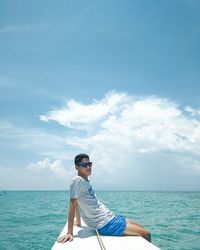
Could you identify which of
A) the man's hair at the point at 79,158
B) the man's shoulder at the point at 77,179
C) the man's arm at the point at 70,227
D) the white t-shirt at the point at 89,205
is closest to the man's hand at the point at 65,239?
the man's arm at the point at 70,227

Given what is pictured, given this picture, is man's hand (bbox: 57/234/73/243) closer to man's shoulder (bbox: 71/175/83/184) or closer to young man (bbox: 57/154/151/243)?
young man (bbox: 57/154/151/243)

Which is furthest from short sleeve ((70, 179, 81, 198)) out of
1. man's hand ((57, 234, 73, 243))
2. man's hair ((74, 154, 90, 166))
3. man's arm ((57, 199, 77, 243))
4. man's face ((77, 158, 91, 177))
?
man's hand ((57, 234, 73, 243))

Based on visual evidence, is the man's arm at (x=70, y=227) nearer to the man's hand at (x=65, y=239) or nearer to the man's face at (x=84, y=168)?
the man's hand at (x=65, y=239)

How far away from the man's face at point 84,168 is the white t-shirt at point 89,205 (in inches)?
5.2

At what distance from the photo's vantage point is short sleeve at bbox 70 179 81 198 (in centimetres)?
474

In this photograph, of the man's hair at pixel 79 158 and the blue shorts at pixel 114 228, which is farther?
the man's hair at pixel 79 158

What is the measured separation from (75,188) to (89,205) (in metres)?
0.49

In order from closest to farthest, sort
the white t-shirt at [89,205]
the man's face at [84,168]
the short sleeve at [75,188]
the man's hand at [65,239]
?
1. the man's hand at [65,239]
2. the short sleeve at [75,188]
3. the white t-shirt at [89,205]
4. the man's face at [84,168]

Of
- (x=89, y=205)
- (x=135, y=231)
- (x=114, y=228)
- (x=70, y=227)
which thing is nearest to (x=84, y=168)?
(x=89, y=205)

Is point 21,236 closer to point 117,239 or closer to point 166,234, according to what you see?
point 166,234

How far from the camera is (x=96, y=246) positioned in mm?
4191

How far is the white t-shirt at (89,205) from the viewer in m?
4.85

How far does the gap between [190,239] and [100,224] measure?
23.6 ft

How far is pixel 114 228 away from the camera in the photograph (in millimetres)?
4906
